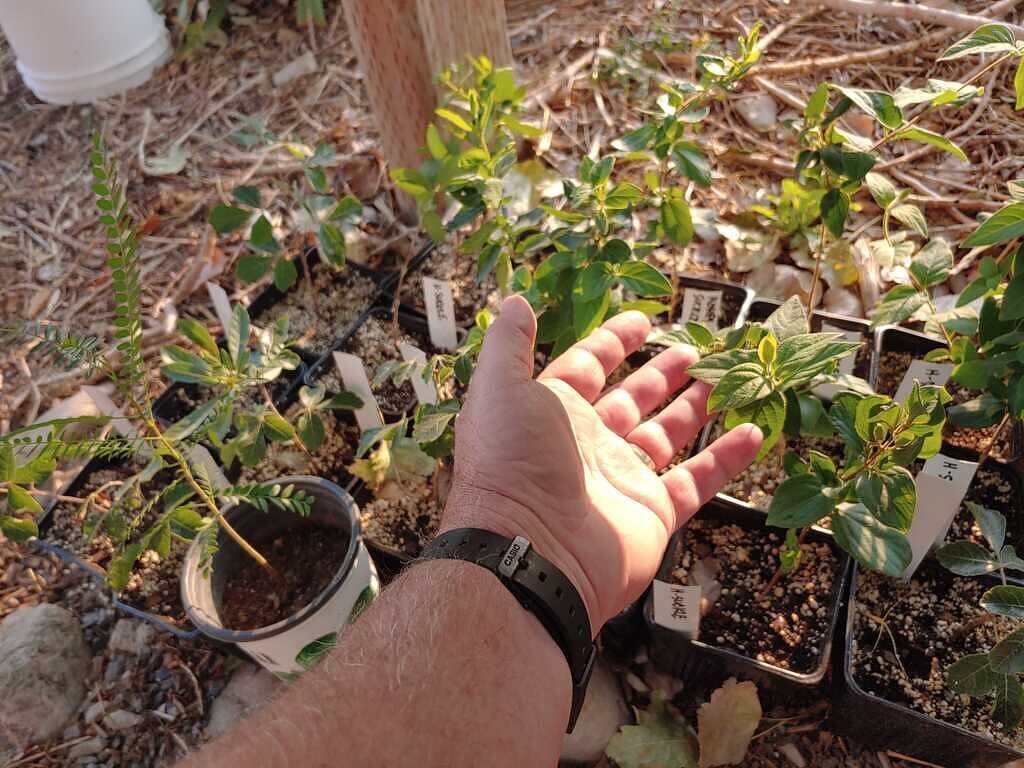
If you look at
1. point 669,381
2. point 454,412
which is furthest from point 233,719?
point 669,381

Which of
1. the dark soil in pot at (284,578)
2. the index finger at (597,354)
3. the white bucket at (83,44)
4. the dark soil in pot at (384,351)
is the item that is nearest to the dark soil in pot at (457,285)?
the dark soil in pot at (384,351)

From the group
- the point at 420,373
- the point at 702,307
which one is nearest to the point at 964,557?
the point at 702,307

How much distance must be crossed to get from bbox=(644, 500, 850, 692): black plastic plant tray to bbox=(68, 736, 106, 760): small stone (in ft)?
3.33

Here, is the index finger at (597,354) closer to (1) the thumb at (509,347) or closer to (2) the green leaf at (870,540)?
(1) the thumb at (509,347)

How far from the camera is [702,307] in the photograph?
1526 mm

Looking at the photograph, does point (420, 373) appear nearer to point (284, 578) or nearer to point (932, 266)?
point (284, 578)

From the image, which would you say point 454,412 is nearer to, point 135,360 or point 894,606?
point 135,360

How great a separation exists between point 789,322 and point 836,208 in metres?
0.26

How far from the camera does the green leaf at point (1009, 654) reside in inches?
36.3

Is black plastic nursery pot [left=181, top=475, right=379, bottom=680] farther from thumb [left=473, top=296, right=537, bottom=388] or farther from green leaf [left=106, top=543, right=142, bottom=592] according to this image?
thumb [left=473, top=296, right=537, bottom=388]

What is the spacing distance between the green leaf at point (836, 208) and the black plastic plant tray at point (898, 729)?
56cm

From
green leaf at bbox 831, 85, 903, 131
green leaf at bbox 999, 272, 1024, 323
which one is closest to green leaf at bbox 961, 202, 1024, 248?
green leaf at bbox 999, 272, 1024, 323

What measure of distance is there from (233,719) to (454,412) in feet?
2.36

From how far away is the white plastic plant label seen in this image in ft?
3.83
